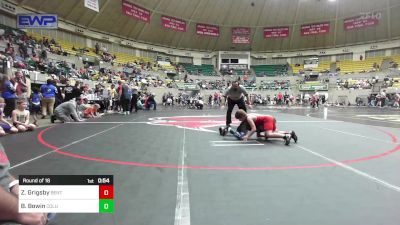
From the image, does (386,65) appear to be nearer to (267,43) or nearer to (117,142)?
(267,43)

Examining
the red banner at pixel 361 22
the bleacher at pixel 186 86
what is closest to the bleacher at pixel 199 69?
the bleacher at pixel 186 86

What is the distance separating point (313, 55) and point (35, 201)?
45.3m

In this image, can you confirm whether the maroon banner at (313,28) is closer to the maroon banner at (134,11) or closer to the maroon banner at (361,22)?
the maroon banner at (361,22)

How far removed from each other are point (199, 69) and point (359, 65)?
21034mm

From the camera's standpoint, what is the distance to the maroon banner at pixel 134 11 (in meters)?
27.7

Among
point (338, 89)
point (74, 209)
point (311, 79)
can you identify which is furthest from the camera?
point (311, 79)

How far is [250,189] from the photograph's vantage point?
262 cm

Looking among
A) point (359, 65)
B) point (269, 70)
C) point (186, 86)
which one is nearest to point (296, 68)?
point (269, 70)

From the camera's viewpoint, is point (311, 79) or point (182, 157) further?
point (311, 79)

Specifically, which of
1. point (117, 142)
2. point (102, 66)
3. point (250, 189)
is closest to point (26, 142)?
point (117, 142)

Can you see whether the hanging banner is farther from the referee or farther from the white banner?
the referee

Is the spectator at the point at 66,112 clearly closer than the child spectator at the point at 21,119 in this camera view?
No

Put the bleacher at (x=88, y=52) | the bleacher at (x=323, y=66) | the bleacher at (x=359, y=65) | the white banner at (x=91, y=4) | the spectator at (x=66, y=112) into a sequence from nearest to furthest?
1. the spectator at (x=66, y=112)
2. the white banner at (x=91, y=4)
3. the bleacher at (x=88, y=52)
4. the bleacher at (x=359, y=65)
5. the bleacher at (x=323, y=66)
